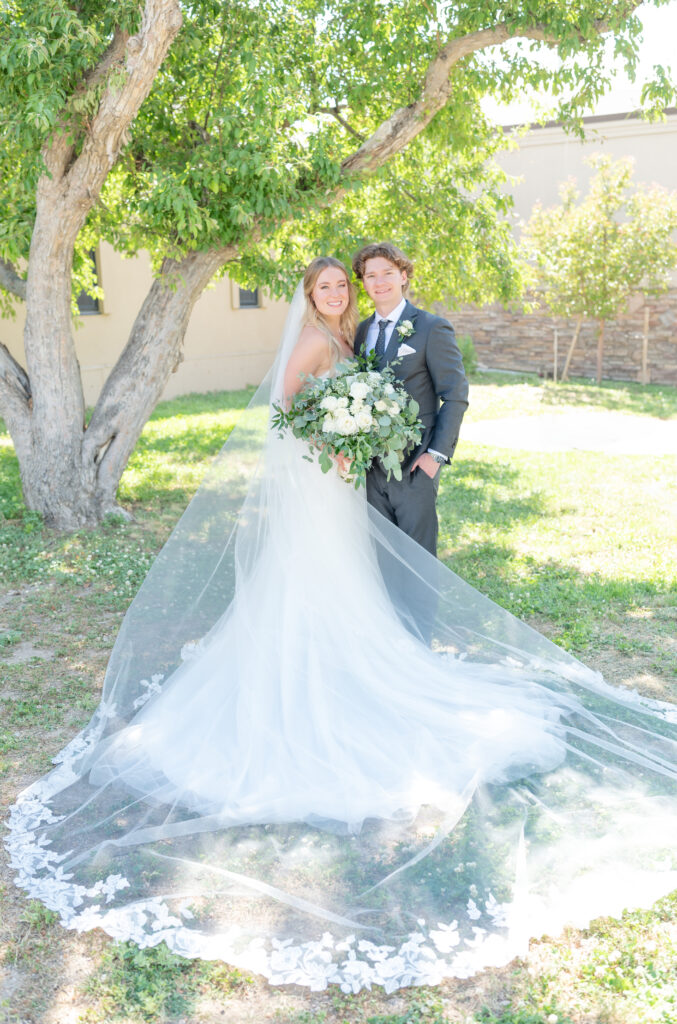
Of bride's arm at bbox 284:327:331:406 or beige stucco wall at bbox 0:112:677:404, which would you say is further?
beige stucco wall at bbox 0:112:677:404

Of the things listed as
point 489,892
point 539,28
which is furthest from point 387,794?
point 539,28

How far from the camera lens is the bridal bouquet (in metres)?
3.75

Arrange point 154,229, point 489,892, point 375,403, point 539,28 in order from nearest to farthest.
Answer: point 489,892, point 375,403, point 539,28, point 154,229

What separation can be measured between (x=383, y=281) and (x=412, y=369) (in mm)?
436

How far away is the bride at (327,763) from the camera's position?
2811 mm

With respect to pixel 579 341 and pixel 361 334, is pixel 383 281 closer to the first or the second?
pixel 361 334

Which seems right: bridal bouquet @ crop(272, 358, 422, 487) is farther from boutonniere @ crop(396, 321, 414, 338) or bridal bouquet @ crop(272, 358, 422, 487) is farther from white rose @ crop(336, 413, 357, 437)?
boutonniere @ crop(396, 321, 414, 338)

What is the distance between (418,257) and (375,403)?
5.45 m

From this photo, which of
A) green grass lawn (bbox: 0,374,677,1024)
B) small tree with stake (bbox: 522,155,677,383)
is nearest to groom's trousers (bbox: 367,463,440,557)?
green grass lawn (bbox: 0,374,677,1024)

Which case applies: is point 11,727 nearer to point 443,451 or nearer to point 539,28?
point 443,451

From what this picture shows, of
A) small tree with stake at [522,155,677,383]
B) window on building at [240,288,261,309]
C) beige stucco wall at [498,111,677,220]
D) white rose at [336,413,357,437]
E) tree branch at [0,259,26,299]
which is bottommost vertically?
white rose at [336,413,357,437]

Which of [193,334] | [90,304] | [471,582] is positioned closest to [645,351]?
[193,334]

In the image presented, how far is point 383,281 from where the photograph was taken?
13.5 ft

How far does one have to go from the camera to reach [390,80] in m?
7.55
